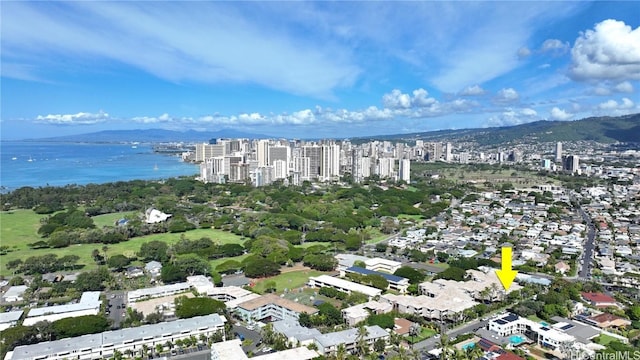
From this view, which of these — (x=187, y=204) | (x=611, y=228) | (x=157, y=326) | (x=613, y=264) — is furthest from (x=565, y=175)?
(x=157, y=326)

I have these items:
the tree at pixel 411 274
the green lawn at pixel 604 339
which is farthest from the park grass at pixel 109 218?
the green lawn at pixel 604 339

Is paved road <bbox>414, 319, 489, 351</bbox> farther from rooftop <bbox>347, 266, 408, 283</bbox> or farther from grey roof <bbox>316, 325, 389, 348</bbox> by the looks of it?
rooftop <bbox>347, 266, 408, 283</bbox>

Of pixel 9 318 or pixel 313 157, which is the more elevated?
pixel 313 157

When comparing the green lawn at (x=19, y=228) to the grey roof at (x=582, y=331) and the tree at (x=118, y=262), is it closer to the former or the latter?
the tree at (x=118, y=262)

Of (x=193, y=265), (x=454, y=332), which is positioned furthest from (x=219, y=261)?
(x=454, y=332)

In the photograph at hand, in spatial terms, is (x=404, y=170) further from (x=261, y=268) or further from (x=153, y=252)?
(x=261, y=268)

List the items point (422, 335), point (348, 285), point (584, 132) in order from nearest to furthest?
point (422, 335) → point (348, 285) → point (584, 132)
